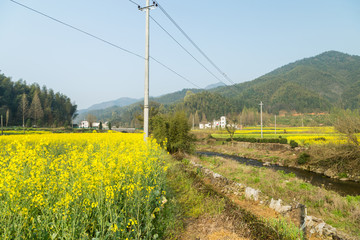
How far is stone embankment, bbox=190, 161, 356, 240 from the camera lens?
4.89 metres

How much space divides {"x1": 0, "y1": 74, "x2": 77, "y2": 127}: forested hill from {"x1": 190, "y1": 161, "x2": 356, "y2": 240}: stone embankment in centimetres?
5787

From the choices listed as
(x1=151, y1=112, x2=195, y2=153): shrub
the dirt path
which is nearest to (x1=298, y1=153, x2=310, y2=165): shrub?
(x1=151, y1=112, x2=195, y2=153): shrub

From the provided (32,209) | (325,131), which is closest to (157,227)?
(32,209)

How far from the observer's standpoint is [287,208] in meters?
5.98

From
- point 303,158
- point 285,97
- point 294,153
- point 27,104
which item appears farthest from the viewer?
point 285,97

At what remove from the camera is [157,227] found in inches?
153

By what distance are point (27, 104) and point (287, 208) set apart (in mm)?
72344

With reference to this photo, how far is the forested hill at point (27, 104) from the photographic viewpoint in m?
57.2

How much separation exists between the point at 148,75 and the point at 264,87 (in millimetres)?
136635

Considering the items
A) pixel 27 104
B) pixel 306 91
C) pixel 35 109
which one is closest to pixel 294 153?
pixel 35 109

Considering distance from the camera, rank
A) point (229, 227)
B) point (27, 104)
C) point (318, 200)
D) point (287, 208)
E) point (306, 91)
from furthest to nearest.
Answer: point (306, 91), point (27, 104), point (318, 200), point (287, 208), point (229, 227)

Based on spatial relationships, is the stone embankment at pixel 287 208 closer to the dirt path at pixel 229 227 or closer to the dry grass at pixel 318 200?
the dirt path at pixel 229 227

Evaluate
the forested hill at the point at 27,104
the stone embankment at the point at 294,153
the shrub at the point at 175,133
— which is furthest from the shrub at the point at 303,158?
the forested hill at the point at 27,104

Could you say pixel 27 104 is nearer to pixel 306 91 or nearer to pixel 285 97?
pixel 285 97
